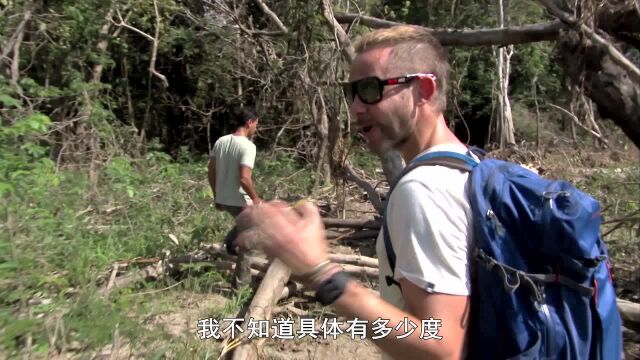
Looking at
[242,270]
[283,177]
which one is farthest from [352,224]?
[283,177]

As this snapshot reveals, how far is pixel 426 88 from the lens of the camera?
143 centimetres

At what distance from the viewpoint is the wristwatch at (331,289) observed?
1260 mm

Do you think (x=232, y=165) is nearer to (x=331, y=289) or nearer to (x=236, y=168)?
(x=236, y=168)

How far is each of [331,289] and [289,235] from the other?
0.15 m

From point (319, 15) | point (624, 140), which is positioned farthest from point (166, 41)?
point (624, 140)

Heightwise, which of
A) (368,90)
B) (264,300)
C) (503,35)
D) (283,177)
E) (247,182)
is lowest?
(264,300)

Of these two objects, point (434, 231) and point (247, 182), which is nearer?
point (434, 231)

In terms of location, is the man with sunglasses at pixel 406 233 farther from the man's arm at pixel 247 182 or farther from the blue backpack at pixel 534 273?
the man's arm at pixel 247 182

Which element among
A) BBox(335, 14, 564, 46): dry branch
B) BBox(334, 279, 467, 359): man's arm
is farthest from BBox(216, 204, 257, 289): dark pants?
BBox(334, 279, 467, 359): man's arm

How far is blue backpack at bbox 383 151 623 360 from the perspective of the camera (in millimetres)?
1198

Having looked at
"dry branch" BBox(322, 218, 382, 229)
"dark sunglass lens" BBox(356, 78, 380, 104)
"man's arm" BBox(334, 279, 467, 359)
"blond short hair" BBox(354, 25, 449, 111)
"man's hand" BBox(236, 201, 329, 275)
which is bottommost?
"dry branch" BBox(322, 218, 382, 229)

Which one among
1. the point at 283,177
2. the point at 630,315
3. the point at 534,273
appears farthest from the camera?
the point at 283,177

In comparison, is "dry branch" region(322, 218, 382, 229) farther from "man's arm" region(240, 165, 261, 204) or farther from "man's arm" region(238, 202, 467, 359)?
"man's arm" region(238, 202, 467, 359)

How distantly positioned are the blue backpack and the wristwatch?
29 cm
